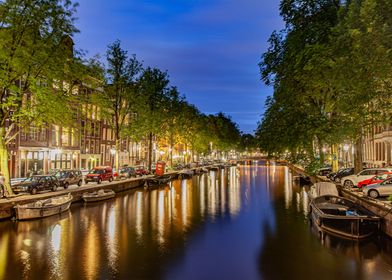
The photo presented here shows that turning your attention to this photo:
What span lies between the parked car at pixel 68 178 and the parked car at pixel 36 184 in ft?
6.92

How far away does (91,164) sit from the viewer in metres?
74.9

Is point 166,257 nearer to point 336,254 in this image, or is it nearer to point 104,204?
point 336,254

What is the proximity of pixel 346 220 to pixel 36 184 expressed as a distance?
83.9 feet

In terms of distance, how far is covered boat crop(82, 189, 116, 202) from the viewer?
3706 cm

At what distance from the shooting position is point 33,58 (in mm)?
29828

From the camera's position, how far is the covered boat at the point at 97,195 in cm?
3706

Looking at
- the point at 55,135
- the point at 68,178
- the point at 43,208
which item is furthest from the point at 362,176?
the point at 55,135

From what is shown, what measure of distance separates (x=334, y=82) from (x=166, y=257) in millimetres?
14638

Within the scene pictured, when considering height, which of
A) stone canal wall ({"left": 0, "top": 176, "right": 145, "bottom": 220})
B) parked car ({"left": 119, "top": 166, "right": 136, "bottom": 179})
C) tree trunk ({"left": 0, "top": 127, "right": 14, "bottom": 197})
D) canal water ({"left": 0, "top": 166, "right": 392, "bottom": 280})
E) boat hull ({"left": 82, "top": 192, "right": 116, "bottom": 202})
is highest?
tree trunk ({"left": 0, "top": 127, "right": 14, "bottom": 197})

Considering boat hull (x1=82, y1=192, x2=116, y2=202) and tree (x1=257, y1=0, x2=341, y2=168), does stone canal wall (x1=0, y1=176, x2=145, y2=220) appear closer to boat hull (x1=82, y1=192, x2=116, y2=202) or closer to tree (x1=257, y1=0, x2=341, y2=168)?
boat hull (x1=82, y1=192, x2=116, y2=202)

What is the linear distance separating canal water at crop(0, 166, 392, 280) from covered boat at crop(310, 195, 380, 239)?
0.73 m

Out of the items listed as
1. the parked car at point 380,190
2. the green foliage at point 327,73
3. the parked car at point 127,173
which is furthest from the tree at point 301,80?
the parked car at point 127,173

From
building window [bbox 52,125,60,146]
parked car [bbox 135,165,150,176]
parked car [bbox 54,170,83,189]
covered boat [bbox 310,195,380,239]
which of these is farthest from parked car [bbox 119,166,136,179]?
covered boat [bbox 310,195,380,239]

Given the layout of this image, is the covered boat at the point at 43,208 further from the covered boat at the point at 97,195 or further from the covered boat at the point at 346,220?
the covered boat at the point at 346,220
